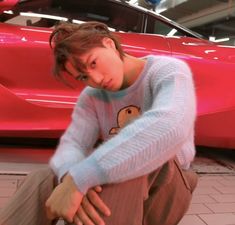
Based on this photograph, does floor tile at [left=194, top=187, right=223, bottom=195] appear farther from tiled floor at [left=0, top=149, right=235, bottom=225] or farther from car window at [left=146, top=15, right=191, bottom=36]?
car window at [left=146, top=15, right=191, bottom=36]

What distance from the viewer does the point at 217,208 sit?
156 centimetres

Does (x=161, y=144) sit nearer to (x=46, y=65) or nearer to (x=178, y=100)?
(x=178, y=100)

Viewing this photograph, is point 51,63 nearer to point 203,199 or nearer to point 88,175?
point 203,199

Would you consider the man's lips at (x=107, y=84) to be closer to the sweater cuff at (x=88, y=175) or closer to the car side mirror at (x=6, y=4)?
the sweater cuff at (x=88, y=175)

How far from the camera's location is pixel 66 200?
2.70ft

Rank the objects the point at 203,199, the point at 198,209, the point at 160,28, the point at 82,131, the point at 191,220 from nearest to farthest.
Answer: the point at 82,131 → the point at 191,220 → the point at 198,209 → the point at 203,199 → the point at 160,28

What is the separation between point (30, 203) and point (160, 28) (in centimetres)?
158

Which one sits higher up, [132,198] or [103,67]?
[103,67]

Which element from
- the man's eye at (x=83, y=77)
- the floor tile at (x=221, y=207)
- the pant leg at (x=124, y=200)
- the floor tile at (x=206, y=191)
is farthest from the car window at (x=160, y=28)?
the pant leg at (x=124, y=200)

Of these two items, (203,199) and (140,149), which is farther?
(203,199)

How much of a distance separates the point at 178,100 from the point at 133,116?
0.53 ft

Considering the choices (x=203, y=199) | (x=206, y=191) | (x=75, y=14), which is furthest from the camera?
(x=75, y=14)

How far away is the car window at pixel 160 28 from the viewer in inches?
86.0

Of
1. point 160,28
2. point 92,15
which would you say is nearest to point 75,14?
point 92,15
